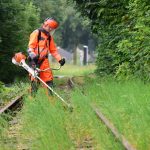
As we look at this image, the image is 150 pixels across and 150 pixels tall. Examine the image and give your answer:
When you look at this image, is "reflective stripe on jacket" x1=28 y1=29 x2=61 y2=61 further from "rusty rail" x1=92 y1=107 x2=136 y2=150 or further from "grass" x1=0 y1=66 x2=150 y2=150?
"rusty rail" x1=92 y1=107 x2=136 y2=150

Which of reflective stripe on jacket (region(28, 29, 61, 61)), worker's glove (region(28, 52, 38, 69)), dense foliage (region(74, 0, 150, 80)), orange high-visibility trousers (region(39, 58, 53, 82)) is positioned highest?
reflective stripe on jacket (region(28, 29, 61, 61))

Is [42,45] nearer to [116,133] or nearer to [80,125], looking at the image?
[80,125]

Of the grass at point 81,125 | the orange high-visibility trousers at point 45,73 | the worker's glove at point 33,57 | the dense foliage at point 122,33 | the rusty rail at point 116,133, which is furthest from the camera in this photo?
the dense foliage at point 122,33

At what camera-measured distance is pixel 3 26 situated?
29.7 metres

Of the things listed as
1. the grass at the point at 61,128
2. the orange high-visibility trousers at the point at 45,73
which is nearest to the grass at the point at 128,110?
the grass at the point at 61,128

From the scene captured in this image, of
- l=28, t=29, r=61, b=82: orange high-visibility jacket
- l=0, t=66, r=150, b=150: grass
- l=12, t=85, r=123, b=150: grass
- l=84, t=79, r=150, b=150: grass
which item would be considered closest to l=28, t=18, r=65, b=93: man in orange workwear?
l=28, t=29, r=61, b=82: orange high-visibility jacket

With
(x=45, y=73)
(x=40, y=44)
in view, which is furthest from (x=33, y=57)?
(x=45, y=73)

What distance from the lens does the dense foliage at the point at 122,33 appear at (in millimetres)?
15156

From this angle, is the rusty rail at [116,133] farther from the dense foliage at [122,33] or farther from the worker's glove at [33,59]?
the dense foliage at [122,33]

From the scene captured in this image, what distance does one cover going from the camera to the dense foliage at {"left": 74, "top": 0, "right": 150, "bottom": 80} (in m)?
15.2

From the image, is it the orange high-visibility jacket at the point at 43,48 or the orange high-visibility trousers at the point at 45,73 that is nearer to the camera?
the orange high-visibility jacket at the point at 43,48

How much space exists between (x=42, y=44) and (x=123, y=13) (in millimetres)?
10244

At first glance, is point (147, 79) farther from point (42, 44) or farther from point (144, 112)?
point (144, 112)

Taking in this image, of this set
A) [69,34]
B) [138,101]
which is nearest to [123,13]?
[138,101]
